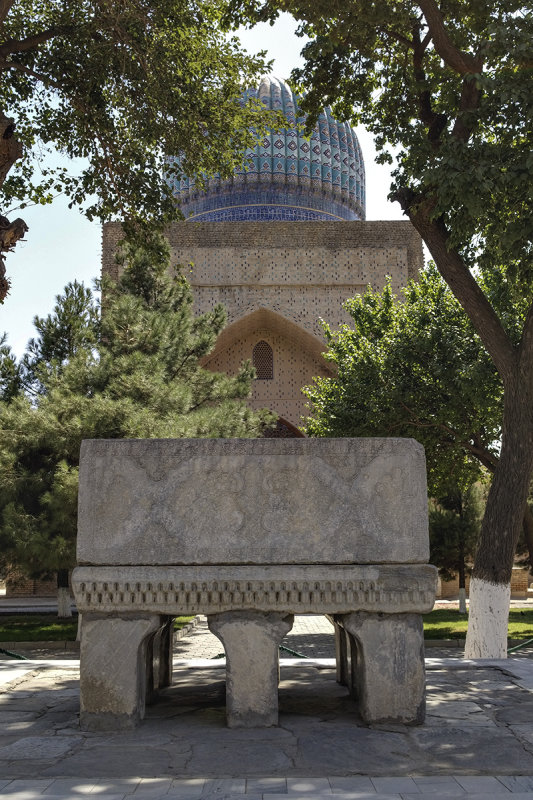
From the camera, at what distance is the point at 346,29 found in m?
7.21

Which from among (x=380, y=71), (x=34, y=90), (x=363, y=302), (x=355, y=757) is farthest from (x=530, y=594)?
(x=355, y=757)

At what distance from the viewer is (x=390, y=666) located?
147 inches

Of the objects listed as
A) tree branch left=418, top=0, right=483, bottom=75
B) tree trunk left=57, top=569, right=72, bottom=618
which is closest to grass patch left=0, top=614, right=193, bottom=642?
tree trunk left=57, top=569, right=72, bottom=618

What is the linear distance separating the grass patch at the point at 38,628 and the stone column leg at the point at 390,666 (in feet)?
26.9

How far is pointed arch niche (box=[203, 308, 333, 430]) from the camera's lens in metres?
21.2

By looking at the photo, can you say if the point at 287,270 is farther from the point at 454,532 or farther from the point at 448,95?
the point at 448,95

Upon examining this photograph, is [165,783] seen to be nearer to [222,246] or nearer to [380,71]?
[380,71]

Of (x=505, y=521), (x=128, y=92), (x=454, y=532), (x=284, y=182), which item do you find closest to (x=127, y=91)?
(x=128, y=92)

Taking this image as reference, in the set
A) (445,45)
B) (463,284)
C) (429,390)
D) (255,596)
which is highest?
(445,45)

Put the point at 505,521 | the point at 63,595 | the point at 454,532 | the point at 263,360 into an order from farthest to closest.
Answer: the point at 263,360 → the point at 454,532 → the point at 63,595 → the point at 505,521

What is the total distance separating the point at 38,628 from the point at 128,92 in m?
8.91

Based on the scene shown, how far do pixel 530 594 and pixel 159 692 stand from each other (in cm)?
1975

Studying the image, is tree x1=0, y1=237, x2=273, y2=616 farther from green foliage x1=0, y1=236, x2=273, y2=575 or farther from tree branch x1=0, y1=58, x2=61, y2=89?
tree branch x1=0, y1=58, x2=61, y2=89

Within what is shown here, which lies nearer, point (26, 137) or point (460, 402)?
point (26, 137)
